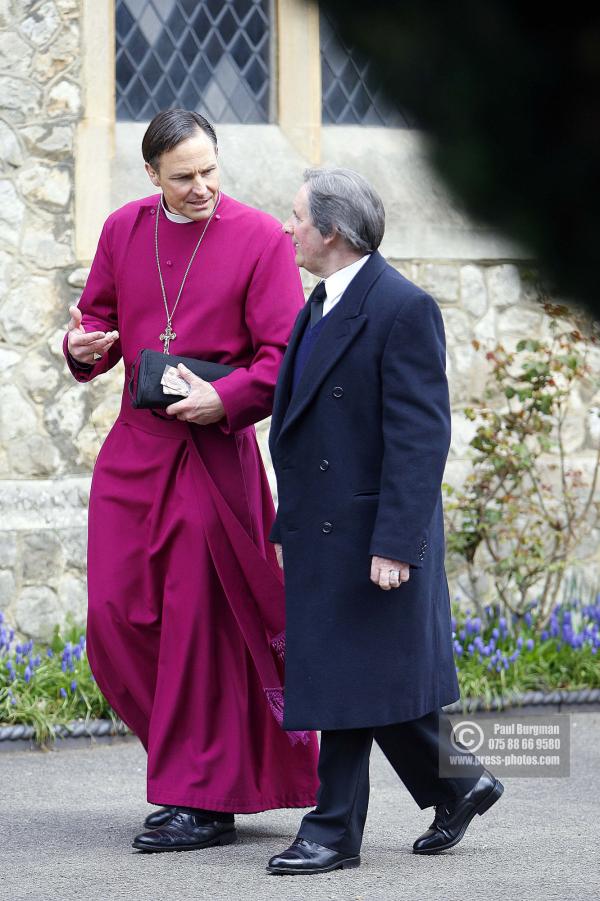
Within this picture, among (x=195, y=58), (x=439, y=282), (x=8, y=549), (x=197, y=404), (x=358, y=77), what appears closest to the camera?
(x=358, y=77)

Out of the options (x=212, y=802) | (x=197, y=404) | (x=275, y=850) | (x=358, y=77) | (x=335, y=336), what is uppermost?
(x=358, y=77)


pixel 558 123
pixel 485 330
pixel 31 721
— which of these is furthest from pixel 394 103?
pixel 485 330

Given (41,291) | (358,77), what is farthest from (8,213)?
(358,77)

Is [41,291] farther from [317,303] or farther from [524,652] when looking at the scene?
[317,303]

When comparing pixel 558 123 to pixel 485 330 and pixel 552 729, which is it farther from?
pixel 485 330

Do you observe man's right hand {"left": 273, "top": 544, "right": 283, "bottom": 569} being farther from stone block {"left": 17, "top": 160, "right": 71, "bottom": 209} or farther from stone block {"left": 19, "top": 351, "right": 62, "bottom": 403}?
stone block {"left": 17, "top": 160, "right": 71, "bottom": 209}

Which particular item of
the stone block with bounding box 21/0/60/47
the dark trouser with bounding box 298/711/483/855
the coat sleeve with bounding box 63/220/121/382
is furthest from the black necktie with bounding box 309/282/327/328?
the stone block with bounding box 21/0/60/47

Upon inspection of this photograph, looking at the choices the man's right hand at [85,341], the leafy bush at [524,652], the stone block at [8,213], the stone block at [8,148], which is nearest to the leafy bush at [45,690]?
the leafy bush at [524,652]

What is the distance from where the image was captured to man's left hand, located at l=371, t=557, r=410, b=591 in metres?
3.48

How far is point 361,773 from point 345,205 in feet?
4.61

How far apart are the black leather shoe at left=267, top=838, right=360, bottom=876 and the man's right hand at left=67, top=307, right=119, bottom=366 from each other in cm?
146

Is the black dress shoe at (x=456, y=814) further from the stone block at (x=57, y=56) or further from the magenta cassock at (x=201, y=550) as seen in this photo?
the stone block at (x=57, y=56)

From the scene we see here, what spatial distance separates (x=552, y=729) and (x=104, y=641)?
8.32ft

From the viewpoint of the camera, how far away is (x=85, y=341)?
4113mm
